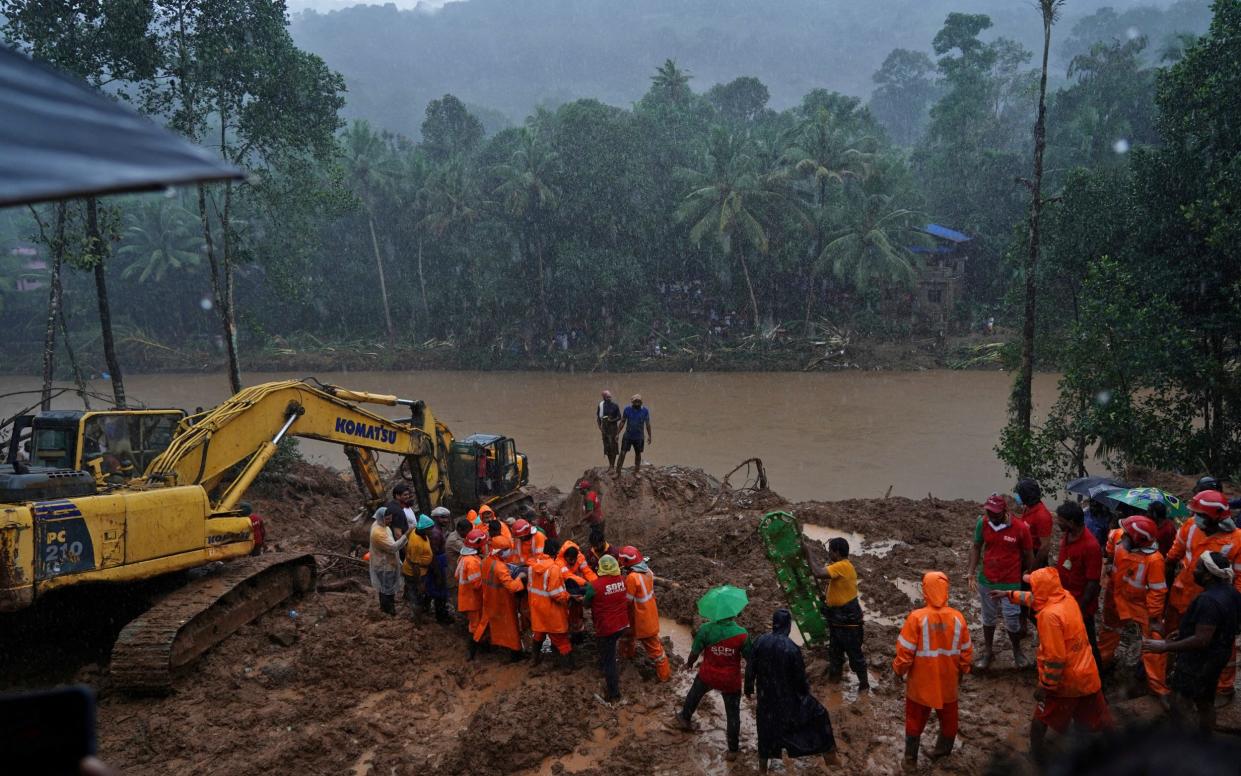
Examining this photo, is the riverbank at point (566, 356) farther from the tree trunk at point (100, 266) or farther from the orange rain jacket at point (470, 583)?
the orange rain jacket at point (470, 583)

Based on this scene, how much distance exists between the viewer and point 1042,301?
67.7 feet

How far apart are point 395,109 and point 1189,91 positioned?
415ft

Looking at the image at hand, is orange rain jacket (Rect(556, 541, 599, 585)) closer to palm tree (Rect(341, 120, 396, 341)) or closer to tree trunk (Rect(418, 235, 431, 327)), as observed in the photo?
tree trunk (Rect(418, 235, 431, 327))

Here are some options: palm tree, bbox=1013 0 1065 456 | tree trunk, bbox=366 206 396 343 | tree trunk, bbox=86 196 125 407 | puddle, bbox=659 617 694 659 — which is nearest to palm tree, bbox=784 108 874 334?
palm tree, bbox=1013 0 1065 456

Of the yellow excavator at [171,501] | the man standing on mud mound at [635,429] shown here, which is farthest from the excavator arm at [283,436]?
the man standing on mud mound at [635,429]

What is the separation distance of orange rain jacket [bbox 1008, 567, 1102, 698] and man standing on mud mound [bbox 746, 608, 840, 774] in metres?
1.57

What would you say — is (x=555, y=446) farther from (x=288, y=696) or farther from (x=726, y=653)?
(x=726, y=653)

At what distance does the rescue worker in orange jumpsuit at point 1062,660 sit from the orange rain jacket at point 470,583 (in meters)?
5.17

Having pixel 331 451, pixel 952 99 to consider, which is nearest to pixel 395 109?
pixel 952 99

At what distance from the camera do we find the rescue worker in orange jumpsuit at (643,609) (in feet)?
25.6

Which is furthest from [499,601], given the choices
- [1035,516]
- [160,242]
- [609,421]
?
[160,242]

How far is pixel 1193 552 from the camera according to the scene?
6688 mm

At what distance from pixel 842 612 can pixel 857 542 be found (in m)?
5.91

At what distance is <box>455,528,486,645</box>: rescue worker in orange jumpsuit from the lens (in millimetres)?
8484
